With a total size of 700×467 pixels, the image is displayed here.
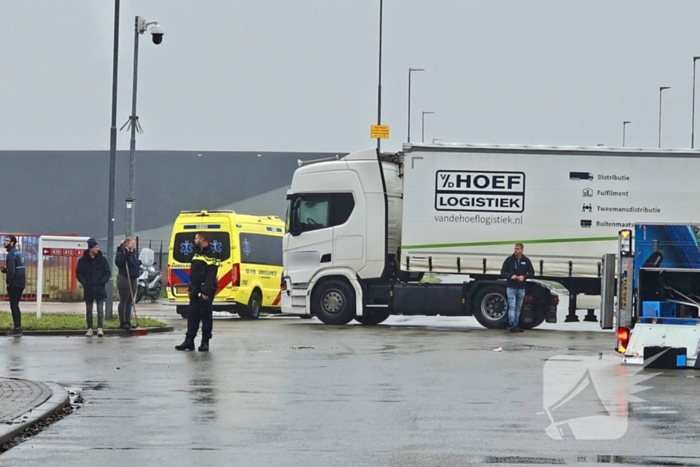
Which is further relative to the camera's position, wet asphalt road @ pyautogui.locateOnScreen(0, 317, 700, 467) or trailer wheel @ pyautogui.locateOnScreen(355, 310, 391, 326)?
trailer wheel @ pyautogui.locateOnScreen(355, 310, 391, 326)

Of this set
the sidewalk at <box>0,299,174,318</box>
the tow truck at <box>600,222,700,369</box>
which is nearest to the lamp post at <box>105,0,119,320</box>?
the sidewalk at <box>0,299,174,318</box>

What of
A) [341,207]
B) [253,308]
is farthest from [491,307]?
[253,308]

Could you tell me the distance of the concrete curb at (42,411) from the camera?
959 centimetres

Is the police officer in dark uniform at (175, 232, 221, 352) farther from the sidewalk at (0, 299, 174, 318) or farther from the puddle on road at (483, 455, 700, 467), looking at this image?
the sidewalk at (0, 299, 174, 318)

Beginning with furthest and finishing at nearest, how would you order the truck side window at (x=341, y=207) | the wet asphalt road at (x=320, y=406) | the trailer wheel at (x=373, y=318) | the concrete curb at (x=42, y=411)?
1. the trailer wheel at (x=373, y=318)
2. the truck side window at (x=341, y=207)
3. the concrete curb at (x=42, y=411)
4. the wet asphalt road at (x=320, y=406)

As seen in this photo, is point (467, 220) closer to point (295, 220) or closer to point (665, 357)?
point (295, 220)

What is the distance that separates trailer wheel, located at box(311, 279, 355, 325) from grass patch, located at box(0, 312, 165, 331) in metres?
3.56

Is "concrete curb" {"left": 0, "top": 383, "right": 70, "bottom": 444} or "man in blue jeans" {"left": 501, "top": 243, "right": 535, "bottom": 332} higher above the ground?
"man in blue jeans" {"left": 501, "top": 243, "right": 535, "bottom": 332}

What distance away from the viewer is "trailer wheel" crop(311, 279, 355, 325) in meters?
26.2

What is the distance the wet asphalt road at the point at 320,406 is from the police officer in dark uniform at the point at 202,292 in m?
0.33

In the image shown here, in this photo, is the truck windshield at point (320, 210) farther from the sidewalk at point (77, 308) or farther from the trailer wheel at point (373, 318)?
the sidewalk at point (77, 308)

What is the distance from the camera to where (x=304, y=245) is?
26.5 metres

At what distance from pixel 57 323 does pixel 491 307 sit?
8082 mm

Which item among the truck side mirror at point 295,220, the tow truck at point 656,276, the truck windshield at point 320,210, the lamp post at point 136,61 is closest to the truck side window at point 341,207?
the truck windshield at point 320,210
